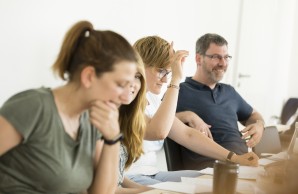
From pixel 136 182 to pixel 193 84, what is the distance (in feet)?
3.43

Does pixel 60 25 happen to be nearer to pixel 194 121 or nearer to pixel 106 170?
pixel 194 121

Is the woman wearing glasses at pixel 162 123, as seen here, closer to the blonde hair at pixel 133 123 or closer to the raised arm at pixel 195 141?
the raised arm at pixel 195 141

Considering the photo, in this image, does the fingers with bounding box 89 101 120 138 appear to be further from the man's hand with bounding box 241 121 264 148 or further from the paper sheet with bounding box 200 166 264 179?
the man's hand with bounding box 241 121 264 148

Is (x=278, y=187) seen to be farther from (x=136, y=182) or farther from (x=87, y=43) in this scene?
(x=136, y=182)

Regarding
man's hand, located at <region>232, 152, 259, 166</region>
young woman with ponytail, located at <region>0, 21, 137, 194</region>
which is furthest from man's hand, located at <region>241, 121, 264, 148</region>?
young woman with ponytail, located at <region>0, 21, 137, 194</region>

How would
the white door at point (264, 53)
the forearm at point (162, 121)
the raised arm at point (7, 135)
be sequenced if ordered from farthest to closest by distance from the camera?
the white door at point (264, 53) < the forearm at point (162, 121) < the raised arm at point (7, 135)

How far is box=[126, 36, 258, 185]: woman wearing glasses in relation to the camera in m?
1.96

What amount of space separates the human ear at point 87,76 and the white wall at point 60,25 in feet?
0.96

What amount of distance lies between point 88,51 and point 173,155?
1.27m

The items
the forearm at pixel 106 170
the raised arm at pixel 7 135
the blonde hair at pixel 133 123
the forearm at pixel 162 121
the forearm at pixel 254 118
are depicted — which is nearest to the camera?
the raised arm at pixel 7 135

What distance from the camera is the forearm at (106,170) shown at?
1362 millimetres

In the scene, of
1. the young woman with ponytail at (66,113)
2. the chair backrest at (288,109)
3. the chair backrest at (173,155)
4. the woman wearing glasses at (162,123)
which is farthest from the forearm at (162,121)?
the chair backrest at (288,109)

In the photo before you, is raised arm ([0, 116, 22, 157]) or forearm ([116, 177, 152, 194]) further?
forearm ([116, 177, 152, 194])

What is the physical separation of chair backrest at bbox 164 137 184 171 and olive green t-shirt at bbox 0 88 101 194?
3.65ft
